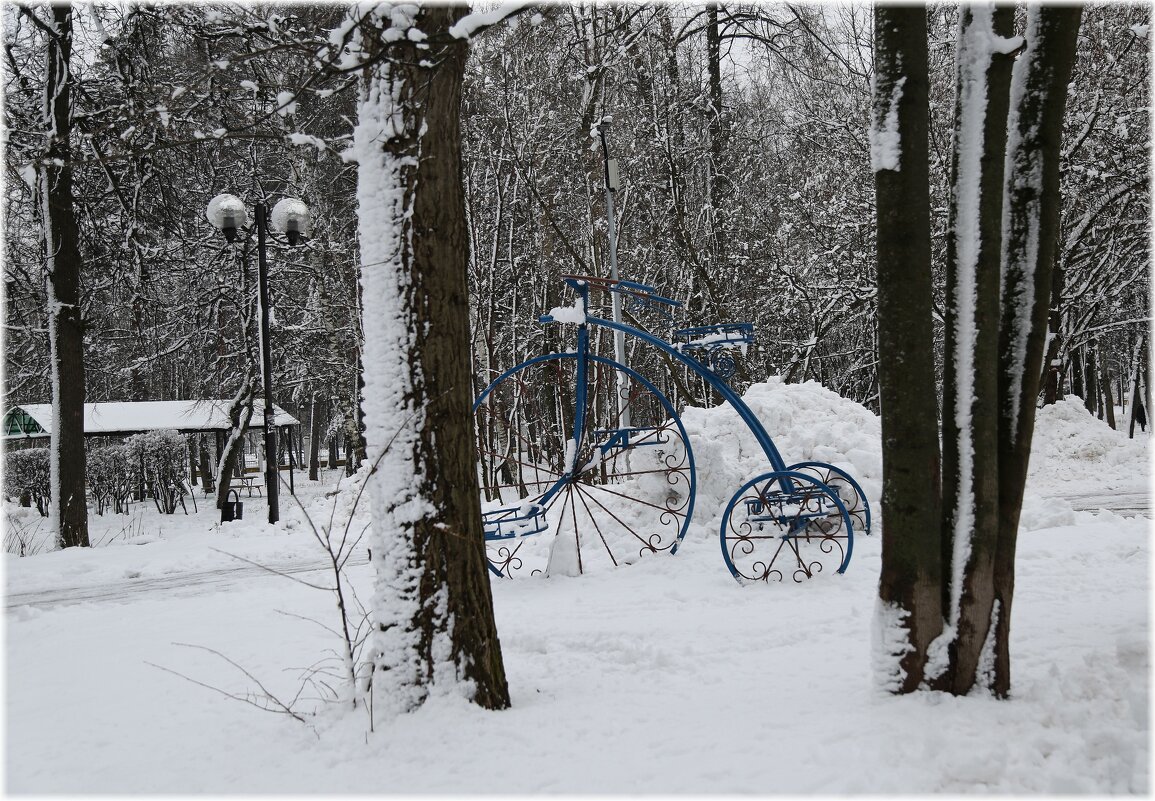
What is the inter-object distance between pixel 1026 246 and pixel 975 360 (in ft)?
1.77

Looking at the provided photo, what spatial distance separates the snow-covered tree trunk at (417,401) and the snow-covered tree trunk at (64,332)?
796 cm

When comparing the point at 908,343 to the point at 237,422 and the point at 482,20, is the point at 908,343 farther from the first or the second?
the point at 237,422

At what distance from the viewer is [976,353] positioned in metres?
2.90

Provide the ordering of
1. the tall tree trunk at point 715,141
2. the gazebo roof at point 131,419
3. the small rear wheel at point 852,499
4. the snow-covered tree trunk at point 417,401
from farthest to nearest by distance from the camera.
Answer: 1. the gazebo roof at point 131,419
2. the tall tree trunk at point 715,141
3. the small rear wheel at point 852,499
4. the snow-covered tree trunk at point 417,401

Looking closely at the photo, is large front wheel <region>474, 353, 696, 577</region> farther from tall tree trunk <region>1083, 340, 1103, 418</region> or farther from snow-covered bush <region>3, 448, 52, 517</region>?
tall tree trunk <region>1083, 340, 1103, 418</region>

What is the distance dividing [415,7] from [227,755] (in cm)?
304

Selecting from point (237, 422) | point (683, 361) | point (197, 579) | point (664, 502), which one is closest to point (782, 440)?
point (664, 502)

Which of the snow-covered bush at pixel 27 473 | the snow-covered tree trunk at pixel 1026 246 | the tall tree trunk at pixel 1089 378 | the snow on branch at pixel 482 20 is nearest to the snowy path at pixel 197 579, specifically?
the snow on branch at pixel 482 20

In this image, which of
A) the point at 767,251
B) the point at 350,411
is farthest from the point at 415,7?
the point at 767,251

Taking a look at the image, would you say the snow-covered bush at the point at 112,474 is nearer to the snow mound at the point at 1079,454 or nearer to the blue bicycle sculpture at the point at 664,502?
the blue bicycle sculpture at the point at 664,502

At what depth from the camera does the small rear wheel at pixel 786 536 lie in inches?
220

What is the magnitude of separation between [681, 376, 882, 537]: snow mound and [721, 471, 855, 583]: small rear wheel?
69cm

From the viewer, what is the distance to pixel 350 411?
51.3ft

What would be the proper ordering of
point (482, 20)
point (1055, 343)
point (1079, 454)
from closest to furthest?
point (482, 20), point (1079, 454), point (1055, 343)
